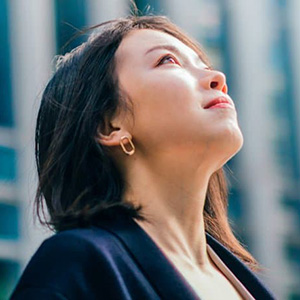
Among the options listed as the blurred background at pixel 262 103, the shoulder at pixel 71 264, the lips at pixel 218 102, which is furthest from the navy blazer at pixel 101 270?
the blurred background at pixel 262 103

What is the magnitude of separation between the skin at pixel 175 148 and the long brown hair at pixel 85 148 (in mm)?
50

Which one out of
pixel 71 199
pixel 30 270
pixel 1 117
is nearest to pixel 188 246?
pixel 71 199

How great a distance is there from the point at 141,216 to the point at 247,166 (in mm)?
11987

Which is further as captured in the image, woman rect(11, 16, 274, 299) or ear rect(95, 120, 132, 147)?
ear rect(95, 120, 132, 147)

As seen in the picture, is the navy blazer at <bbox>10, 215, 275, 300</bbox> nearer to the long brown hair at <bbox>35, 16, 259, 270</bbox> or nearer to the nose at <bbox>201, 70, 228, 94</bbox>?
the long brown hair at <bbox>35, 16, 259, 270</bbox>

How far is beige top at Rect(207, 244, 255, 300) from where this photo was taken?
2.80m

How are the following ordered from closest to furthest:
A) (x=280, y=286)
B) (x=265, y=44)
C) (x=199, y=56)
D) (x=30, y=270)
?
1. (x=30, y=270)
2. (x=199, y=56)
3. (x=280, y=286)
4. (x=265, y=44)

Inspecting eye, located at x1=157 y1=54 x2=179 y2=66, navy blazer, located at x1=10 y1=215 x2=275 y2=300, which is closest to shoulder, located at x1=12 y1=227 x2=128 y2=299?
navy blazer, located at x1=10 y1=215 x2=275 y2=300

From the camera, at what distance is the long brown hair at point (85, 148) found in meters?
2.70

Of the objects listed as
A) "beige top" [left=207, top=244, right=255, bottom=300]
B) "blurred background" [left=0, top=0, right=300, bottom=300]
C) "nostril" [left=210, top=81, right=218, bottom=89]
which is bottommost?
"blurred background" [left=0, top=0, right=300, bottom=300]

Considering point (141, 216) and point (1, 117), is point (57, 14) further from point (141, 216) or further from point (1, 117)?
point (141, 216)

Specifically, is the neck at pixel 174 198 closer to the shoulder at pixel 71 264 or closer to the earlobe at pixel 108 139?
the earlobe at pixel 108 139

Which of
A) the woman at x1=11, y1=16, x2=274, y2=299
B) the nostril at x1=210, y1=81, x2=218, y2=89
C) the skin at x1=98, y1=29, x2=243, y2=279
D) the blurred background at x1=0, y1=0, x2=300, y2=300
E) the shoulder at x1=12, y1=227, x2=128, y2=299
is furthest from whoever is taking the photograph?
the blurred background at x1=0, y1=0, x2=300, y2=300

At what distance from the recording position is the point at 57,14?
11.7 meters
